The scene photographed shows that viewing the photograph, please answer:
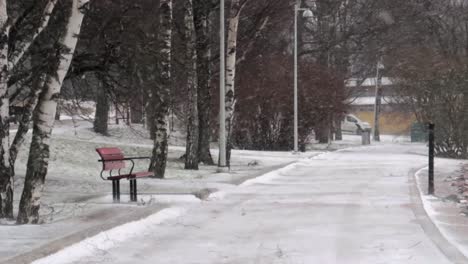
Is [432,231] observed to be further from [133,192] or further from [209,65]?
[209,65]

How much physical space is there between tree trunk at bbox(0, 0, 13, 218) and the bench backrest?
2.17 meters

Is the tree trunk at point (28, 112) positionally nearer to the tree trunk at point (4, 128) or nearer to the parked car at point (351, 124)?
the tree trunk at point (4, 128)

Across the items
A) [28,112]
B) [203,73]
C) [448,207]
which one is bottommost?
[448,207]

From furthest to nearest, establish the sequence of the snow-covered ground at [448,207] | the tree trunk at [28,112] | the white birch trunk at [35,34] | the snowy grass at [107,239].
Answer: the tree trunk at [28,112] → the white birch trunk at [35,34] → the snow-covered ground at [448,207] → the snowy grass at [107,239]

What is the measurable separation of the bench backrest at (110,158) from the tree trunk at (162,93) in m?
3.79

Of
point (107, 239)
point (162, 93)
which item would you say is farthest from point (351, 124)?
point (107, 239)

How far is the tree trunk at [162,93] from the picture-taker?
15.5 meters

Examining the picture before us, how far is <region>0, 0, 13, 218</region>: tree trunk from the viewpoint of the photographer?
29.5 feet

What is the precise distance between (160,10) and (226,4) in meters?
8.75

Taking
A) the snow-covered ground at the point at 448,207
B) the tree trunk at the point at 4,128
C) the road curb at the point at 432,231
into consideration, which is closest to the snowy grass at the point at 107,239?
the tree trunk at the point at 4,128

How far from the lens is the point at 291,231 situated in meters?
9.20

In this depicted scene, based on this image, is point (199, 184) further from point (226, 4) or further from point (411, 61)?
point (411, 61)

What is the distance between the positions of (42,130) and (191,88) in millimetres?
10513

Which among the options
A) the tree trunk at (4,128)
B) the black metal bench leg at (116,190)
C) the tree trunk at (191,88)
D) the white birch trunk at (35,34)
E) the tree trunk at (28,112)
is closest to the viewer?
the tree trunk at (4,128)
